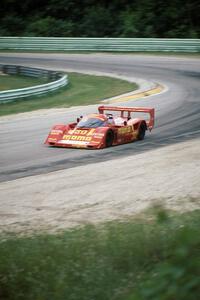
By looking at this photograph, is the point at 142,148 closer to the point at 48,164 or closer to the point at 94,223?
the point at 48,164

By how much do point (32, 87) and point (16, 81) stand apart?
626cm

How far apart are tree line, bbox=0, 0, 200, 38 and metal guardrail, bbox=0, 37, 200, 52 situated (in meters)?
4.53

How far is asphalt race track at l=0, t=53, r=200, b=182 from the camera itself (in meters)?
15.9

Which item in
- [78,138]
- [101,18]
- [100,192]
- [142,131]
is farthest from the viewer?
[101,18]

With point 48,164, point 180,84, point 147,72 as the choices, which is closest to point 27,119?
point 48,164

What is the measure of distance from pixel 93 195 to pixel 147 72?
76.7 ft

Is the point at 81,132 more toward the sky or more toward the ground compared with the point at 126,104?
more toward the sky

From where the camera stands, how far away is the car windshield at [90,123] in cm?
1775

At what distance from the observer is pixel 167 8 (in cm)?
4950

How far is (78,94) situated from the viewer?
93.1ft

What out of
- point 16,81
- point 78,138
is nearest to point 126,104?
point 78,138

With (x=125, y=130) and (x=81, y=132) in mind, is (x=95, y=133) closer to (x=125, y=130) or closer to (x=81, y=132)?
(x=81, y=132)

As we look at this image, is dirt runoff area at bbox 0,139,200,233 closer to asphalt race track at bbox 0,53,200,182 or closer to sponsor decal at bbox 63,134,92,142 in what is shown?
asphalt race track at bbox 0,53,200,182

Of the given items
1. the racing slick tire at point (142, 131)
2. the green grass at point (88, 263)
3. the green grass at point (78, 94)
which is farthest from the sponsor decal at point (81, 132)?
the green grass at point (88, 263)
